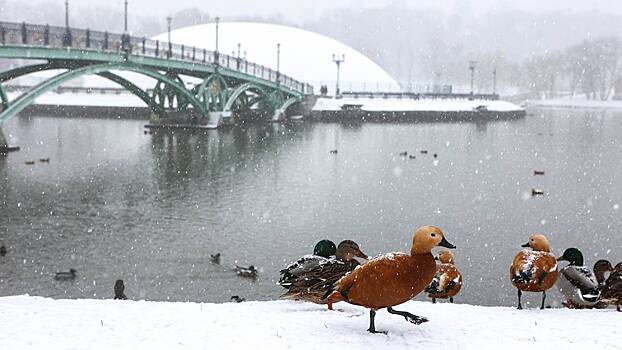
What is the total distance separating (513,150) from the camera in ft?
180

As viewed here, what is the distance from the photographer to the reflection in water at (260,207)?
63.7 ft

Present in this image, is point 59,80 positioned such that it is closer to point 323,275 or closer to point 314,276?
point 314,276

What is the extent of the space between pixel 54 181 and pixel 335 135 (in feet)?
119

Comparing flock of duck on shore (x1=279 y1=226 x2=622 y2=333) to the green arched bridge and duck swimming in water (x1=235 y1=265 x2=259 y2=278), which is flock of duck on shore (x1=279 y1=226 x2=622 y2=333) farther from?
the green arched bridge

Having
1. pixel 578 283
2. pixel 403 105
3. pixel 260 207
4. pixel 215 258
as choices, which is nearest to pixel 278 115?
pixel 403 105

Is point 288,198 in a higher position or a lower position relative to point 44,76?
lower

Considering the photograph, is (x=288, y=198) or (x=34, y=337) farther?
(x=288, y=198)

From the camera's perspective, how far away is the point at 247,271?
1909 centimetres

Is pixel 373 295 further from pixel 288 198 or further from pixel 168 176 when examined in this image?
pixel 168 176

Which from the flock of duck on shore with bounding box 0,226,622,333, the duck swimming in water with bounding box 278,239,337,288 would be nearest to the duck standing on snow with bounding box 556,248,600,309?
the flock of duck on shore with bounding box 0,226,622,333

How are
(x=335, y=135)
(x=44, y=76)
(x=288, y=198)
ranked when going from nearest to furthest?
(x=288, y=198) → (x=335, y=135) → (x=44, y=76)

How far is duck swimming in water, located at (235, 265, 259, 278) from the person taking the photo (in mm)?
19031

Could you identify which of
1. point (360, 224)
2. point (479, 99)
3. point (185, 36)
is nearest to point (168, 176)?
point (360, 224)

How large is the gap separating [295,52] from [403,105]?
42.6 m
